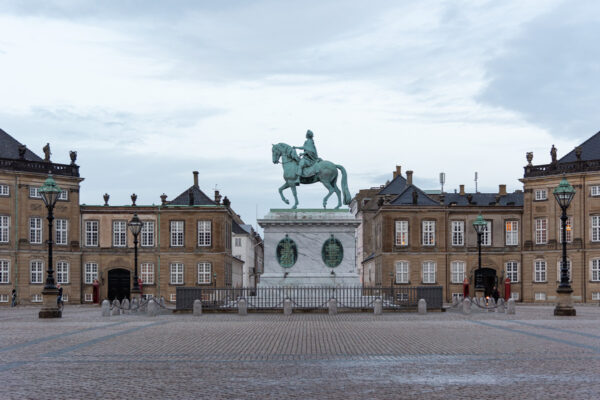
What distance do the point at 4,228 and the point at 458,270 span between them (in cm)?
3701

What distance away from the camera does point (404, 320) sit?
102 feet

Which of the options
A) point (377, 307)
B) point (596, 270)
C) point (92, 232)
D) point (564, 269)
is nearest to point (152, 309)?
point (377, 307)

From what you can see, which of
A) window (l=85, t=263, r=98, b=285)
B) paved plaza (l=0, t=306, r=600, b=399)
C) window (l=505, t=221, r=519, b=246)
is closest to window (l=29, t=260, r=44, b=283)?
window (l=85, t=263, r=98, b=285)

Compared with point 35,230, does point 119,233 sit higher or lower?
lower

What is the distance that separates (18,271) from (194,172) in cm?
1883

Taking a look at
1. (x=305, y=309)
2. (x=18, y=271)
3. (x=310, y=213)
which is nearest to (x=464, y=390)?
(x=305, y=309)

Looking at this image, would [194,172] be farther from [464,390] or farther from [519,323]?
[464,390]

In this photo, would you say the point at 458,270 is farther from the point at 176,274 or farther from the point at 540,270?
the point at 176,274

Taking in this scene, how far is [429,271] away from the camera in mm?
70750

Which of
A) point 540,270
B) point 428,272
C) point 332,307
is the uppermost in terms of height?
point 540,270

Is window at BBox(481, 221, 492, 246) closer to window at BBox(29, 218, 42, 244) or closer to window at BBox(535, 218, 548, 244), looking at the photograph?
window at BBox(535, 218, 548, 244)

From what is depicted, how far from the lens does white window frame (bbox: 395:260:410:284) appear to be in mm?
70500

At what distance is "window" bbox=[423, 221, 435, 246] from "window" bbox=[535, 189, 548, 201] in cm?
911

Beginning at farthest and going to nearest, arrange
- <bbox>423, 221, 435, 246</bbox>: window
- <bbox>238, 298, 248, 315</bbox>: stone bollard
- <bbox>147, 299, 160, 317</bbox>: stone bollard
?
<bbox>423, 221, 435, 246</bbox>: window, <bbox>147, 299, 160, 317</bbox>: stone bollard, <bbox>238, 298, 248, 315</bbox>: stone bollard
